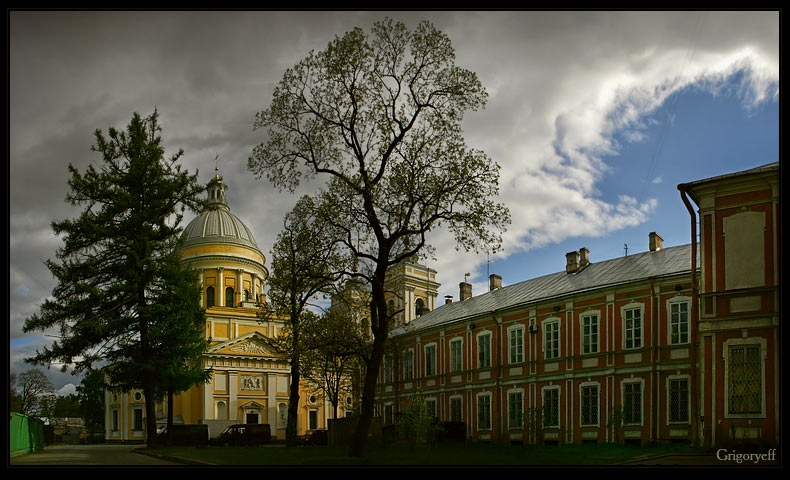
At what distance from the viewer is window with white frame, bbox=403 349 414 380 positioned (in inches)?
1828

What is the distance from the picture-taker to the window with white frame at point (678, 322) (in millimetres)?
30531

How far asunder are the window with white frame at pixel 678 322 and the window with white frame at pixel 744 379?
8192 mm

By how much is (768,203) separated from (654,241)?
13.9m

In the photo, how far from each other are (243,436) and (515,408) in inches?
655

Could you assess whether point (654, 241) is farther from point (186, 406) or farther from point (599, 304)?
point (186, 406)

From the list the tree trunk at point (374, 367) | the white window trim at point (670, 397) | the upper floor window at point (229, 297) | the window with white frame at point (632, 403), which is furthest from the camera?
the upper floor window at point (229, 297)

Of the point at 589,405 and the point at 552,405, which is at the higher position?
the point at 589,405

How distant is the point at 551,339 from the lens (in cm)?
3641

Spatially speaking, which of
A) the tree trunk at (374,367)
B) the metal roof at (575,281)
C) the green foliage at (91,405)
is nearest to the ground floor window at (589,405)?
the metal roof at (575,281)

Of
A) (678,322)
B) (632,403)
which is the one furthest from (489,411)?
(678,322)

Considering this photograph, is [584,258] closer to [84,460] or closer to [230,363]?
[84,460]

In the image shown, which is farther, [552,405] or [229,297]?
[229,297]

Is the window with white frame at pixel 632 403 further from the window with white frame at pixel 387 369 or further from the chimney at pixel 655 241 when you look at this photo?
the window with white frame at pixel 387 369

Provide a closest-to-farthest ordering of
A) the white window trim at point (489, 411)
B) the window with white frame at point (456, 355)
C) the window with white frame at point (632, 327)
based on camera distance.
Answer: the window with white frame at point (632, 327), the white window trim at point (489, 411), the window with white frame at point (456, 355)
